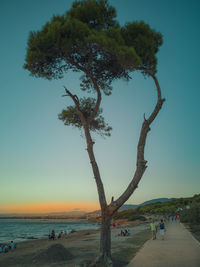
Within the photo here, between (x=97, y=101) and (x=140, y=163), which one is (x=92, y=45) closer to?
(x=97, y=101)

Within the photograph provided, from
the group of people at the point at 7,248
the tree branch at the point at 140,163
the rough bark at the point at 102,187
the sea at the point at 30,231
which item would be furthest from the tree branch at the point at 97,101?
the sea at the point at 30,231

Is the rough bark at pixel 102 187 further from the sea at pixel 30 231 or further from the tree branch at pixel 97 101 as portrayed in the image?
the sea at pixel 30 231

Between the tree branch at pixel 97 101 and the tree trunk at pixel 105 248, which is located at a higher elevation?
the tree branch at pixel 97 101

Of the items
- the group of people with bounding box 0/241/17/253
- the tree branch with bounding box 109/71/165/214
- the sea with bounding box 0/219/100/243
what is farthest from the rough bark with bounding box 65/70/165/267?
the sea with bounding box 0/219/100/243

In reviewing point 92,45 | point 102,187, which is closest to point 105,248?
point 102,187

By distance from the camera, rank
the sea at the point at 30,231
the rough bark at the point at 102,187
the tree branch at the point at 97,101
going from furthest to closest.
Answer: the sea at the point at 30,231 → the tree branch at the point at 97,101 → the rough bark at the point at 102,187

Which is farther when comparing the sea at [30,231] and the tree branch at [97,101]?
the sea at [30,231]

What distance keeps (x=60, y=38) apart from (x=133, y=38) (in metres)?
3.00

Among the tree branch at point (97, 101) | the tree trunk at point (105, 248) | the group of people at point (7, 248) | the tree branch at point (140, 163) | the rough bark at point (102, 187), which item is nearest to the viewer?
the tree trunk at point (105, 248)

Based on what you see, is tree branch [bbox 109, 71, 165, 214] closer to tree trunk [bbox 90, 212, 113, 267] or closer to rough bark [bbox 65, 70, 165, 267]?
rough bark [bbox 65, 70, 165, 267]

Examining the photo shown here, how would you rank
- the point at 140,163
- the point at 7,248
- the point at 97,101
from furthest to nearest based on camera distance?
the point at 7,248, the point at 97,101, the point at 140,163


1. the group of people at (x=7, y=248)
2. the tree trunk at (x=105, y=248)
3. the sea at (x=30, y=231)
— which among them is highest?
the tree trunk at (x=105, y=248)

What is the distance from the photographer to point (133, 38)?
902 centimetres

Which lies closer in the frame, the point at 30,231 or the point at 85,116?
the point at 85,116
